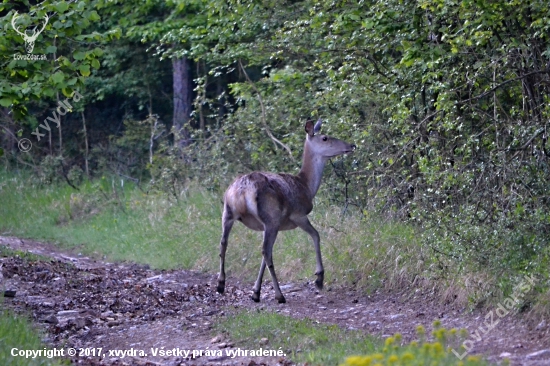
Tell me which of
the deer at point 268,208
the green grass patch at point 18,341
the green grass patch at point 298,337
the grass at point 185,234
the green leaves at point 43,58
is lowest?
the grass at point 185,234

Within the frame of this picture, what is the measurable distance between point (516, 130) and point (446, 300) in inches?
92.8

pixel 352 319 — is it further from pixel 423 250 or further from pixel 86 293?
pixel 86 293

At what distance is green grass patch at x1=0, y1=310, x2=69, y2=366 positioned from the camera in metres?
6.95

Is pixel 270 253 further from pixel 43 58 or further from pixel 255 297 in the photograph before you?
pixel 43 58

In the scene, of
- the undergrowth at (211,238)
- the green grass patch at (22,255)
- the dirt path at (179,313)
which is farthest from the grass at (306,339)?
the green grass patch at (22,255)

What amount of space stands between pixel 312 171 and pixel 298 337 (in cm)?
431

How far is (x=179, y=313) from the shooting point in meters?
9.84

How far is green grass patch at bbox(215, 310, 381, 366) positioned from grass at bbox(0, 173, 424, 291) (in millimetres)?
2512

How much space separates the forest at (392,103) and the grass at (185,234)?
0.45 m

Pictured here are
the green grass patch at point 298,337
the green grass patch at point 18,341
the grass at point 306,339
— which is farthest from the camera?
the green grass patch at point 298,337

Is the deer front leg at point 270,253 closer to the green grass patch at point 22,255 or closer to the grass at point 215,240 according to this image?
the grass at point 215,240

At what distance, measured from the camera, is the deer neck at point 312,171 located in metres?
11.8

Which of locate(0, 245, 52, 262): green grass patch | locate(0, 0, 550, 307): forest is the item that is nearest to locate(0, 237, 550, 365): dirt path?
locate(0, 245, 52, 262): green grass patch

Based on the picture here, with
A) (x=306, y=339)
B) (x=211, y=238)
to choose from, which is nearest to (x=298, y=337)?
(x=306, y=339)
